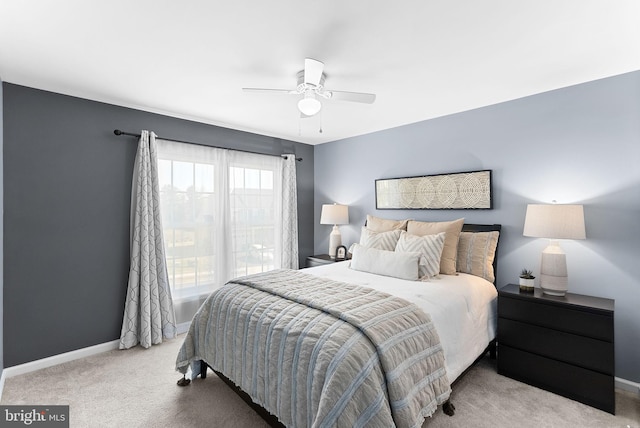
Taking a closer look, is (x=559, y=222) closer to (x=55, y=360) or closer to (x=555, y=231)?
(x=555, y=231)

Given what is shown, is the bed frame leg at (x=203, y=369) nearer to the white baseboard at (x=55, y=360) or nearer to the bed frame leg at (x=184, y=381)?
the bed frame leg at (x=184, y=381)

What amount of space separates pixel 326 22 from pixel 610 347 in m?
2.86

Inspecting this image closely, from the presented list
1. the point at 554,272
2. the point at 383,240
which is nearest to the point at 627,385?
the point at 554,272

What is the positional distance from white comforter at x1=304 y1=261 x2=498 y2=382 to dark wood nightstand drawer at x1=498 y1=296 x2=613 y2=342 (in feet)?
0.61

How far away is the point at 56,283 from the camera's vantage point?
2820 mm

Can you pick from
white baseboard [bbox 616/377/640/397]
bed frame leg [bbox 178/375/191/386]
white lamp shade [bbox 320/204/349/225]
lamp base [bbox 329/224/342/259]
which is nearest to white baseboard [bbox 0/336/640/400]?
white baseboard [bbox 616/377/640/397]

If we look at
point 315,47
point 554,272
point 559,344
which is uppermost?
point 315,47

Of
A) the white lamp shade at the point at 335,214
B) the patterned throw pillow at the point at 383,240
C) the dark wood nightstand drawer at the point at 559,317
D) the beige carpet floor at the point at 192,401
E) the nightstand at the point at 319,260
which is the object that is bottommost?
the beige carpet floor at the point at 192,401

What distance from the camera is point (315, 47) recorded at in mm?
2072

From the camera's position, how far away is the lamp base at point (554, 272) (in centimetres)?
247

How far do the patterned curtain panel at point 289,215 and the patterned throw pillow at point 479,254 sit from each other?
7.77ft

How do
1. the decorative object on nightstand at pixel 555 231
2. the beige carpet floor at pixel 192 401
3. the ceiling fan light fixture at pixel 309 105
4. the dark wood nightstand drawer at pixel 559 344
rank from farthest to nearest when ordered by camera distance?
the decorative object on nightstand at pixel 555 231, the ceiling fan light fixture at pixel 309 105, the dark wood nightstand drawer at pixel 559 344, the beige carpet floor at pixel 192 401

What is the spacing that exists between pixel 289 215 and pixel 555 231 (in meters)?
3.16

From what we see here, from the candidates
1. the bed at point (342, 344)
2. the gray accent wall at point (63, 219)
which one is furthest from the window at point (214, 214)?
the bed at point (342, 344)
